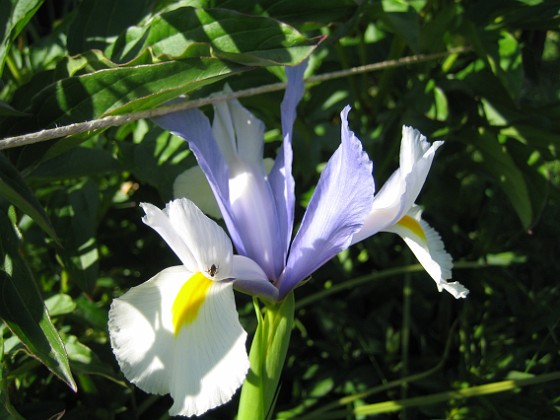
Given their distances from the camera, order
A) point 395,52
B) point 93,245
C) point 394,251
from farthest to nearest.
Result: point 394,251 → point 395,52 → point 93,245

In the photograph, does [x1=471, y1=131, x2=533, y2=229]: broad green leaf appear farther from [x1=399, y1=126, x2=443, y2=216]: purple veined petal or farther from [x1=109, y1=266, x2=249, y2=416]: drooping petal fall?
[x1=109, y1=266, x2=249, y2=416]: drooping petal fall

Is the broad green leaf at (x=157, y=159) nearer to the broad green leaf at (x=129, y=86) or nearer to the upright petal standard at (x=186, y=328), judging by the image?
the broad green leaf at (x=129, y=86)

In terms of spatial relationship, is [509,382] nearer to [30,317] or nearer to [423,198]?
[423,198]

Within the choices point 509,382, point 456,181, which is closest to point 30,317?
point 509,382

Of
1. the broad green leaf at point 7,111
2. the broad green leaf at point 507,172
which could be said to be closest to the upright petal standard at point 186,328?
the broad green leaf at point 7,111

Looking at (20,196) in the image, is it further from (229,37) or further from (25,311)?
(229,37)
